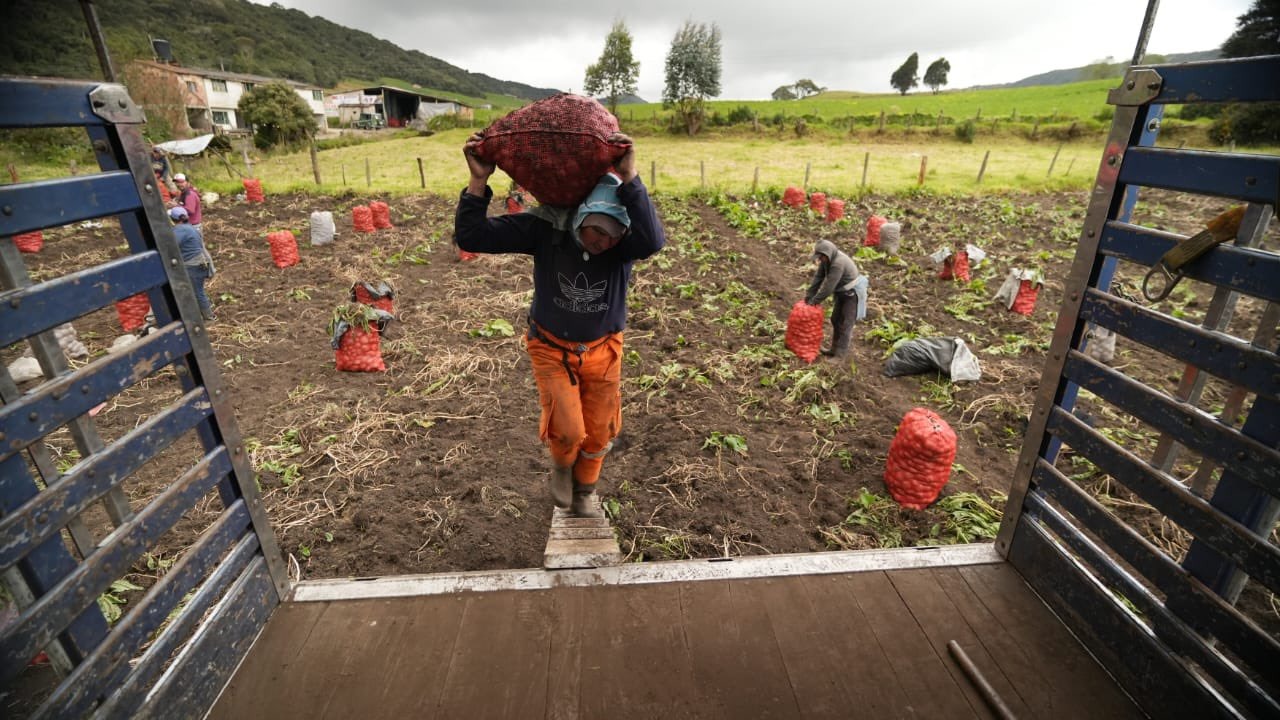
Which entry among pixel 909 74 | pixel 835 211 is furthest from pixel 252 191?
pixel 909 74

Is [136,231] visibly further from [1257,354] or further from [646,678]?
[1257,354]

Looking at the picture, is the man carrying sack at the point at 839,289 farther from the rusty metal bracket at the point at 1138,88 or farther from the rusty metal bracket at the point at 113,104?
the rusty metal bracket at the point at 113,104

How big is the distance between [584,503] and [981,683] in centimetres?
227

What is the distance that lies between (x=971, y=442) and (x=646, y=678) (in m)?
4.59

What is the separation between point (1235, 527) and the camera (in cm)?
190

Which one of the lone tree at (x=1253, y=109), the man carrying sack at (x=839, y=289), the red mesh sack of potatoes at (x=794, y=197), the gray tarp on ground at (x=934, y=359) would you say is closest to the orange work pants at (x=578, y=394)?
the man carrying sack at (x=839, y=289)

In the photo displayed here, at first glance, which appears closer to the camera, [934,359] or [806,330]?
[934,359]

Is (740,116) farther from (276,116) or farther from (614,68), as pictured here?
(276,116)

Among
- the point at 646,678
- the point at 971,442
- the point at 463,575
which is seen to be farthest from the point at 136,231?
the point at 971,442

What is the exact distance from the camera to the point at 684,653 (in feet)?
8.30

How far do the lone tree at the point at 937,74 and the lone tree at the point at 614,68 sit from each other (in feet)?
253

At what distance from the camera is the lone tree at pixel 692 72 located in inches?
1559

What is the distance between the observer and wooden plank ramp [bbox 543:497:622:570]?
9.97ft

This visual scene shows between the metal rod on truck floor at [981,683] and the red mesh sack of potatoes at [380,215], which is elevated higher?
the red mesh sack of potatoes at [380,215]
